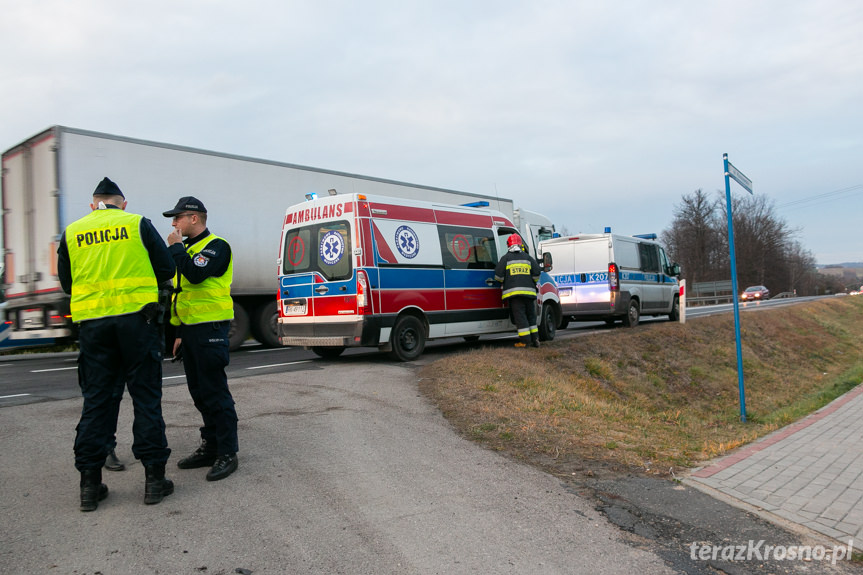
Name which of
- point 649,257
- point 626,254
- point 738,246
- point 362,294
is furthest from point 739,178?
point 738,246

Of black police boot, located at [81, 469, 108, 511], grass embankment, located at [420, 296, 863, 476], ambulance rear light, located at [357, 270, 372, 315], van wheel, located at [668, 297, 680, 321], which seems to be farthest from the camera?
van wheel, located at [668, 297, 680, 321]

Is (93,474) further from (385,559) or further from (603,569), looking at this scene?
(603,569)

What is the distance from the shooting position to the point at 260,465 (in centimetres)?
452

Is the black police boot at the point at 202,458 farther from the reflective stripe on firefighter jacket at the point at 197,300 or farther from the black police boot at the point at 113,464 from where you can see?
the reflective stripe on firefighter jacket at the point at 197,300

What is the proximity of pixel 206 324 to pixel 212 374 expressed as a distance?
0.34m

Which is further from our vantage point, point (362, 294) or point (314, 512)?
point (362, 294)

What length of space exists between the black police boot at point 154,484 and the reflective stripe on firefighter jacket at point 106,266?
37.4 inches

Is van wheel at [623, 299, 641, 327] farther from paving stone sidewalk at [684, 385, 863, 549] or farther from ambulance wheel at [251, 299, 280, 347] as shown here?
paving stone sidewalk at [684, 385, 863, 549]

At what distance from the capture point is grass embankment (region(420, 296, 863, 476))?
535 cm

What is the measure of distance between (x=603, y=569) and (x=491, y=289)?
27.5ft

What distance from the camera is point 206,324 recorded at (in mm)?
4270

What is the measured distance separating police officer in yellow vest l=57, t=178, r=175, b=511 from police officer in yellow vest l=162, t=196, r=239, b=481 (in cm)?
38

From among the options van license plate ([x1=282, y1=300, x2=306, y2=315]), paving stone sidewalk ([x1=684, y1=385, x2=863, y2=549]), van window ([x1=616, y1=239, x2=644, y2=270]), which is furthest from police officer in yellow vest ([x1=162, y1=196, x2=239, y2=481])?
van window ([x1=616, y1=239, x2=644, y2=270])

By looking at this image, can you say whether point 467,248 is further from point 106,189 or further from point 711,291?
point 711,291
